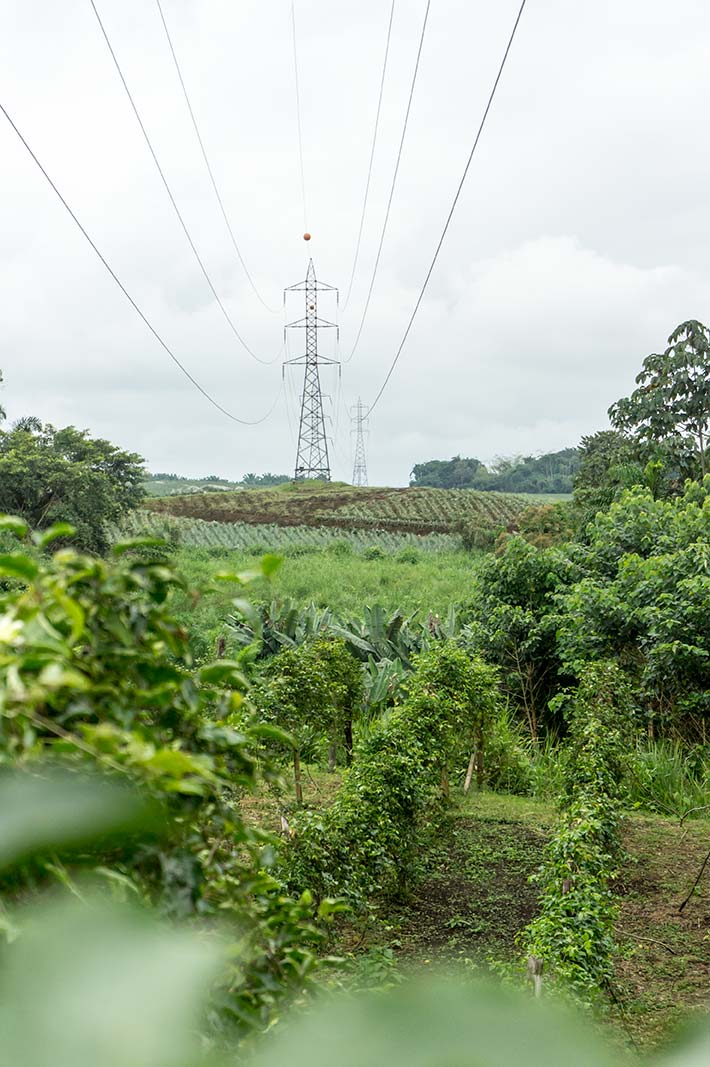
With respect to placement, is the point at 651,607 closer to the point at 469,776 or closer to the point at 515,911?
the point at 469,776

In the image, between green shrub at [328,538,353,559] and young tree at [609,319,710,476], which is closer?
young tree at [609,319,710,476]

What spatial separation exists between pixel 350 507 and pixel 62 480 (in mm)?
21824

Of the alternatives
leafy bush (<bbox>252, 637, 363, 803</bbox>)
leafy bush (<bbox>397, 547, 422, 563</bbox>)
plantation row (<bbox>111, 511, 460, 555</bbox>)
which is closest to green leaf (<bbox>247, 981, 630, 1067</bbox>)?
leafy bush (<bbox>252, 637, 363, 803</bbox>)

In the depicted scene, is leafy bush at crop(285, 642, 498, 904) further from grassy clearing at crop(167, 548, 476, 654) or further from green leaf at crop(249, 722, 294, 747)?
grassy clearing at crop(167, 548, 476, 654)

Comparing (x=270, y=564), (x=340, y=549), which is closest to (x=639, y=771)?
(x=270, y=564)

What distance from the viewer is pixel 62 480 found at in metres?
23.2

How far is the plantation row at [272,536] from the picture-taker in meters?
32.3

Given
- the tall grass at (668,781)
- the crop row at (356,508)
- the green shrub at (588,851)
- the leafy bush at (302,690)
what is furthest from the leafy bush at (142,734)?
the crop row at (356,508)

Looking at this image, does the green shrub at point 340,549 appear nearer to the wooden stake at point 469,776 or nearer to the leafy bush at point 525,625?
the leafy bush at point 525,625

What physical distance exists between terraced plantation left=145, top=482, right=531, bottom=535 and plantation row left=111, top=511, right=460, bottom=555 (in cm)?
149

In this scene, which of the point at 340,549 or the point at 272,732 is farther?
the point at 340,549

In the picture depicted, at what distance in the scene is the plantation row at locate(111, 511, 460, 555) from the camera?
3234 cm

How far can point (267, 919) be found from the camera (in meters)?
0.94

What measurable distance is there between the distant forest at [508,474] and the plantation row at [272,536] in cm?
2573
